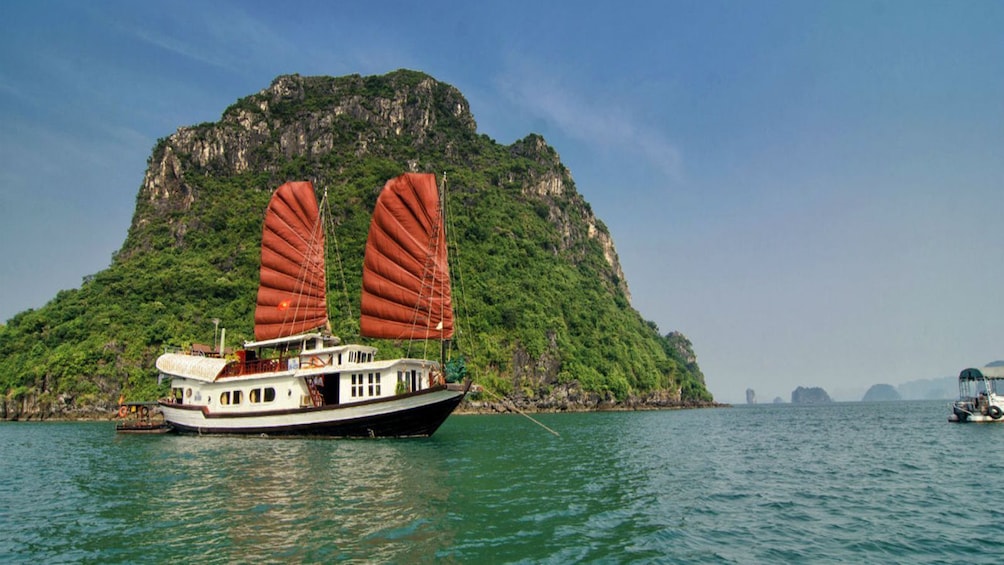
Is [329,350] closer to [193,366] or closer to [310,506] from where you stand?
[193,366]

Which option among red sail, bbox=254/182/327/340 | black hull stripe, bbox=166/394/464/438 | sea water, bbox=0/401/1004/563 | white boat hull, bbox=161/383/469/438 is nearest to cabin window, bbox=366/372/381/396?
white boat hull, bbox=161/383/469/438

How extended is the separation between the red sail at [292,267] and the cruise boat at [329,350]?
2.3 inches

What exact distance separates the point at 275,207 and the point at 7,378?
41032 millimetres

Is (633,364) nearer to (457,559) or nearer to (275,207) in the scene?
(275,207)

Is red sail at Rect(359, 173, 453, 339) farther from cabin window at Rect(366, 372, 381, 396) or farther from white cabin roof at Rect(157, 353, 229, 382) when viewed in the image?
white cabin roof at Rect(157, 353, 229, 382)

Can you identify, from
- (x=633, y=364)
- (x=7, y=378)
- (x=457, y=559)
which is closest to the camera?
(x=457, y=559)

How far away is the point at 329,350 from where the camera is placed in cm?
2634

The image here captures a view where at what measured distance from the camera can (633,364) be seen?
81.9 m

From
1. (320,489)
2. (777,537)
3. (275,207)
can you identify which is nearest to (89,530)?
(320,489)

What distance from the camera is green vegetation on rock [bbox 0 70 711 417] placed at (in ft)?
187

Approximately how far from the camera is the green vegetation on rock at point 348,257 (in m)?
57.0

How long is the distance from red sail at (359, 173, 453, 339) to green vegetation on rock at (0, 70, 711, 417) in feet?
44.0

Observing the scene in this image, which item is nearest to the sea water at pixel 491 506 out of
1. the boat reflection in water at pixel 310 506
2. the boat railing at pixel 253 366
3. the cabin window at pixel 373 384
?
the boat reflection in water at pixel 310 506

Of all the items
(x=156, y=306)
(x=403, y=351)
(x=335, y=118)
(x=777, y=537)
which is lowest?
(x=777, y=537)
